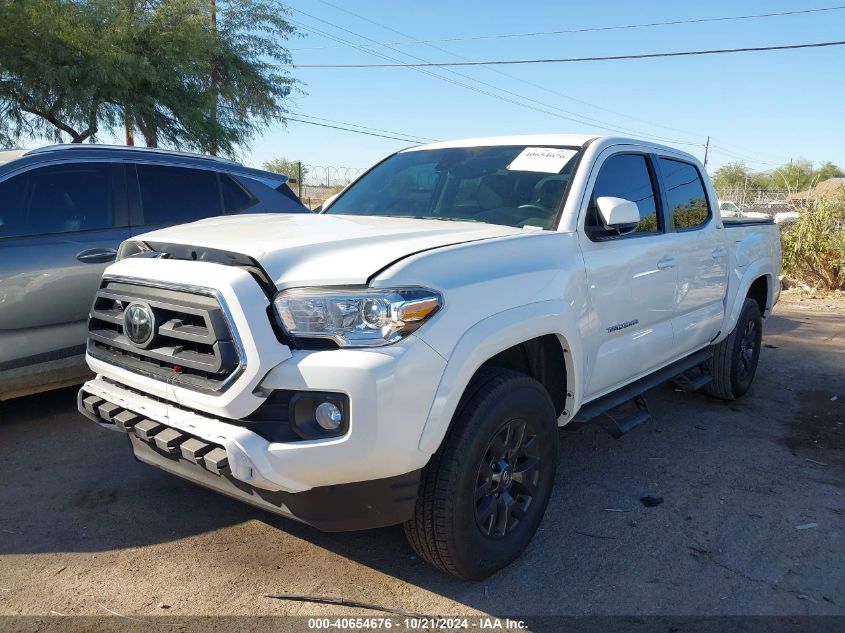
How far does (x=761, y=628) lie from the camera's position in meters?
2.66

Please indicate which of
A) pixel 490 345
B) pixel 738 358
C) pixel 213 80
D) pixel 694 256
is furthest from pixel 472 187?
pixel 213 80

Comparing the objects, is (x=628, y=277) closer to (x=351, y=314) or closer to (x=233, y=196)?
(x=351, y=314)

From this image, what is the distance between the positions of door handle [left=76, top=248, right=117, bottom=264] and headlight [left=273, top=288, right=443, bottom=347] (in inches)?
105

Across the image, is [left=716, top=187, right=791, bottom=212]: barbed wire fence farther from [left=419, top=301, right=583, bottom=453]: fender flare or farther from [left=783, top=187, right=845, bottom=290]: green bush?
[left=419, top=301, right=583, bottom=453]: fender flare

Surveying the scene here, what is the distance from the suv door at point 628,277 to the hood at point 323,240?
0.56 metres

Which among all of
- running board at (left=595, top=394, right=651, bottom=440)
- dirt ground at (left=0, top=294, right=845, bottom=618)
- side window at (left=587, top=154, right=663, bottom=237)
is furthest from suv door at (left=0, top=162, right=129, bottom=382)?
running board at (left=595, top=394, right=651, bottom=440)

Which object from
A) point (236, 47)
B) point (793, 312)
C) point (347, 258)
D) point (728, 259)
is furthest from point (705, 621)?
point (236, 47)

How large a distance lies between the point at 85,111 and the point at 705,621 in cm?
1574

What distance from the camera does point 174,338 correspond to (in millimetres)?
2629

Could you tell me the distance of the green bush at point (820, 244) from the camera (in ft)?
42.3

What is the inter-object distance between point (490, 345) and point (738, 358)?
143 inches

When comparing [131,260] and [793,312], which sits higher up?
[131,260]

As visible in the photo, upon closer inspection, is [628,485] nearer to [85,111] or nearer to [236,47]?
[85,111]

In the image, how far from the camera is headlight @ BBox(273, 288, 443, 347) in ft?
7.82
